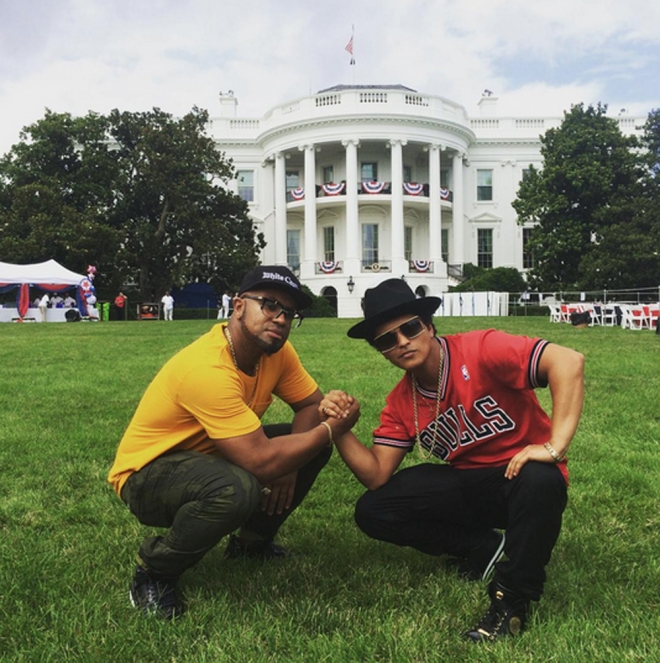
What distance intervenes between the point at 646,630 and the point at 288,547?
173 cm

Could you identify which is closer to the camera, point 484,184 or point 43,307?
point 43,307

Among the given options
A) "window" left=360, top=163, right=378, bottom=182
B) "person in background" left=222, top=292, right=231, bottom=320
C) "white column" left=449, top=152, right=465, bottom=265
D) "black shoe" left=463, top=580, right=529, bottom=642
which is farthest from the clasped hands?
"window" left=360, top=163, right=378, bottom=182

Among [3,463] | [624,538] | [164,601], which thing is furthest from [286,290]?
[3,463]

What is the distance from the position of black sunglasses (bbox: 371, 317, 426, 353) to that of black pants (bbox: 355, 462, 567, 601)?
67 cm

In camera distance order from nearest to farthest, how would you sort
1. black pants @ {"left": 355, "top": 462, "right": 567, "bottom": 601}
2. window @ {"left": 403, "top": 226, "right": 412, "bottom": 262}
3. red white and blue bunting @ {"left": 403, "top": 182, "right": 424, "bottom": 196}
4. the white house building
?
black pants @ {"left": 355, "top": 462, "right": 567, "bottom": 601} < the white house building < red white and blue bunting @ {"left": 403, "top": 182, "right": 424, "bottom": 196} < window @ {"left": 403, "top": 226, "right": 412, "bottom": 262}

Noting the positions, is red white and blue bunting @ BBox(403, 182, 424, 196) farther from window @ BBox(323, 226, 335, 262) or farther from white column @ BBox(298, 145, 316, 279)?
white column @ BBox(298, 145, 316, 279)

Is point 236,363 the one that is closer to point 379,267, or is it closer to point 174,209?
point 174,209

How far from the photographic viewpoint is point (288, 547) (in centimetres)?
341

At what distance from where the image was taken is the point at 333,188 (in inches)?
1747

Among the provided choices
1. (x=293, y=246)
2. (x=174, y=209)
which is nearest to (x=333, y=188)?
(x=293, y=246)

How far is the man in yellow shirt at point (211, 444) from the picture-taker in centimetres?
258

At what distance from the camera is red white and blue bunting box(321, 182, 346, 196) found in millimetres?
44188

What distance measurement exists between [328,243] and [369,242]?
10.4 ft

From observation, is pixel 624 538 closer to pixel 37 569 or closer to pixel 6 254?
pixel 37 569
